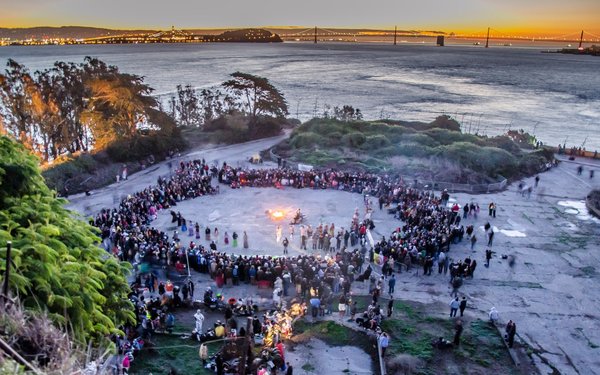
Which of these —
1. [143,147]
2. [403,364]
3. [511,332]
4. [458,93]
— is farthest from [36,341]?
[458,93]

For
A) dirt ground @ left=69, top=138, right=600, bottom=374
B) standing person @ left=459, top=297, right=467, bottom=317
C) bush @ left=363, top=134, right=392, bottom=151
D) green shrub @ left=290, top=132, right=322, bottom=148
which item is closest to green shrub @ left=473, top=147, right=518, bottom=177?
dirt ground @ left=69, top=138, right=600, bottom=374

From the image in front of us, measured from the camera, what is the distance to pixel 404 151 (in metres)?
39.6

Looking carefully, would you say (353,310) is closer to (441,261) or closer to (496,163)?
(441,261)

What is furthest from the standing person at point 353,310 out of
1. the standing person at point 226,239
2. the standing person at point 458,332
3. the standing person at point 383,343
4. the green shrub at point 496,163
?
the green shrub at point 496,163

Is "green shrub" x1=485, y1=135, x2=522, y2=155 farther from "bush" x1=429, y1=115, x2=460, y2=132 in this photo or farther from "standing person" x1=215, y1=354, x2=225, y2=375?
"standing person" x1=215, y1=354, x2=225, y2=375

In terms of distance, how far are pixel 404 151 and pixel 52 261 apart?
113ft

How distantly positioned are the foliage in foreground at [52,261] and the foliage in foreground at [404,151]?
28532 millimetres

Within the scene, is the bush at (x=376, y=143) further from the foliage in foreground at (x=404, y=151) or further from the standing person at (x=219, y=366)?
the standing person at (x=219, y=366)

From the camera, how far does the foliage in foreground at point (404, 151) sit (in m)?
36.8

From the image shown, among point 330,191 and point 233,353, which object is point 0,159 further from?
point 330,191

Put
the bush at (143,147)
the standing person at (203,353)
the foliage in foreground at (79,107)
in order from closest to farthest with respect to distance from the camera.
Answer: the standing person at (203,353) < the bush at (143,147) < the foliage in foreground at (79,107)

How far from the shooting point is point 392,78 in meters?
160

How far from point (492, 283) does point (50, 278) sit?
17442mm

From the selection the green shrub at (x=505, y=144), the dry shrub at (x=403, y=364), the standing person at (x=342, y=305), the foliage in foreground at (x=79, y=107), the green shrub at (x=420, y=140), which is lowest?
the dry shrub at (x=403, y=364)
